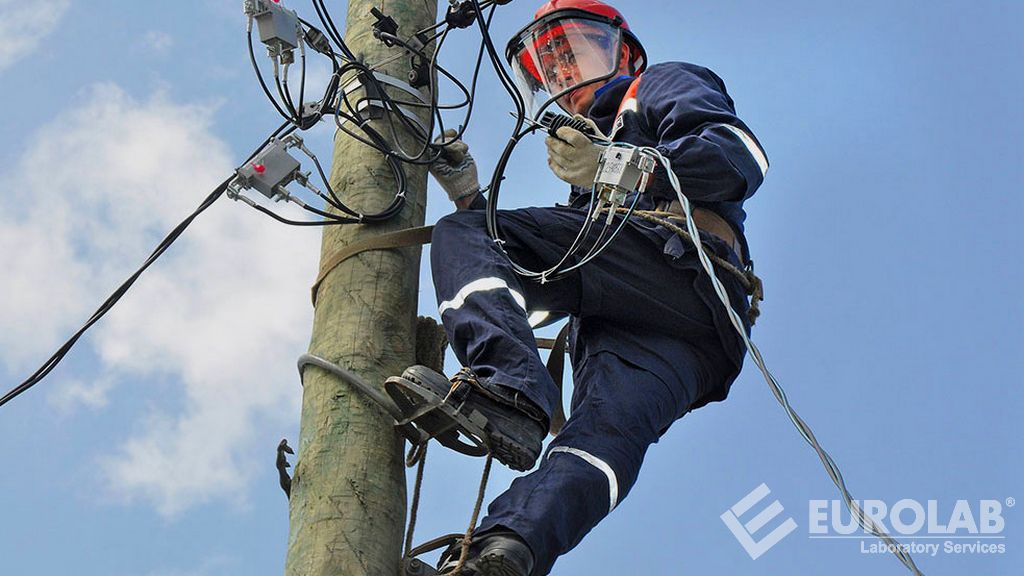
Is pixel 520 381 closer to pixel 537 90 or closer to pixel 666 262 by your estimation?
pixel 666 262

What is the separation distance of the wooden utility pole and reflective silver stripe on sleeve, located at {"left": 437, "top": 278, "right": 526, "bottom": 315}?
0.18 meters

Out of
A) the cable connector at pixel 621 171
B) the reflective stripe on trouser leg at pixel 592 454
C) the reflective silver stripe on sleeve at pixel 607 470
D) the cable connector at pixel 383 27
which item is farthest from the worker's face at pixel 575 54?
the reflective silver stripe on sleeve at pixel 607 470

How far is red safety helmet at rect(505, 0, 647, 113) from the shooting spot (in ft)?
17.6

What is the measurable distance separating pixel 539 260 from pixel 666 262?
41 cm

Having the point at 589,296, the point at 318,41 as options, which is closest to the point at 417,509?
the point at 589,296

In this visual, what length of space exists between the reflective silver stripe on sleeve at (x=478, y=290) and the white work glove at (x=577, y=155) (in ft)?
1.70

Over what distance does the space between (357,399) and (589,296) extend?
939 mm

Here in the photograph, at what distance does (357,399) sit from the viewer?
14.3ft

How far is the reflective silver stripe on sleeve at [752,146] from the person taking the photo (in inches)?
195

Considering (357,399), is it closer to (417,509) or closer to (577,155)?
(417,509)

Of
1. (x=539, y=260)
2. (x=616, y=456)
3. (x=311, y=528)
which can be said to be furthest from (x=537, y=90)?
(x=311, y=528)

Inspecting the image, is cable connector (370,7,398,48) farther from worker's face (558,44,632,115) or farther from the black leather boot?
the black leather boot

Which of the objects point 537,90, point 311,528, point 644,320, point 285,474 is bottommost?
point 311,528

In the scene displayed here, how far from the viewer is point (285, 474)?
4.40m
